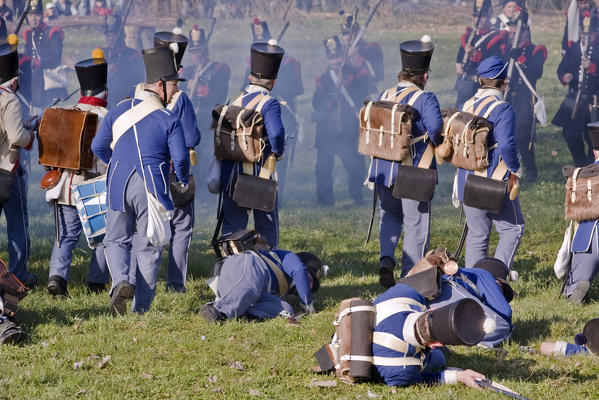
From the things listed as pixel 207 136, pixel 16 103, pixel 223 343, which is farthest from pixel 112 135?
pixel 207 136

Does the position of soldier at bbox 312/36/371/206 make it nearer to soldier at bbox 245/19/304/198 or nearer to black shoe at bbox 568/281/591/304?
soldier at bbox 245/19/304/198

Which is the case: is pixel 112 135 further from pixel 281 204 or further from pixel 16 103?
pixel 281 204

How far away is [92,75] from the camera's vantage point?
823cm

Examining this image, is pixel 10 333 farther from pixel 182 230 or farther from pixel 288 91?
pixel 288 91

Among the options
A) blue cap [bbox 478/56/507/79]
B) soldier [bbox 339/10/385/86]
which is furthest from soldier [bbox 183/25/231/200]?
blue cap [bbox 478/56/507/79]

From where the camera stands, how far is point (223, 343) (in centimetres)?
682

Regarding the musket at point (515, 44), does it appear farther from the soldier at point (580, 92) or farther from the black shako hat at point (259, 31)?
the black shako hat at point (259, 31)

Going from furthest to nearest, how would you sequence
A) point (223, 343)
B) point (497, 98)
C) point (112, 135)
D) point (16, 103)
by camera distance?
1. point (497, 98)
2. point (16, 103)
3. point (112, 135)
4. point (223, 343)

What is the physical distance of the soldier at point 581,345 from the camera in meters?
6.43

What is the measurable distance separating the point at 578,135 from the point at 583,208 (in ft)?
26.0

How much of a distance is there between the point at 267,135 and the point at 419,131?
4.61 feet

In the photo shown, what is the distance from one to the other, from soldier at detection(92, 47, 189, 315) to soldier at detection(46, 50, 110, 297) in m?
0.75

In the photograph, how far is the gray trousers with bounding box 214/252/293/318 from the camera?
725 centimetres

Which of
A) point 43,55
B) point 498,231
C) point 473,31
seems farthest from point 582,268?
point 43,55
